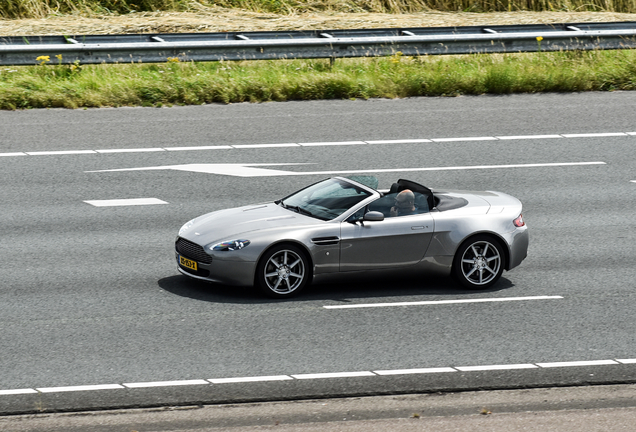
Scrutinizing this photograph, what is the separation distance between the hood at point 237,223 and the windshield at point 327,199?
0.52 feet

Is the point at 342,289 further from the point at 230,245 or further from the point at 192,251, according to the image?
the point at 192,251

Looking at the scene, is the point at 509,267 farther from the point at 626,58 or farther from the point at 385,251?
the point at 626,58

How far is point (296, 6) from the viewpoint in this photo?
25609mm

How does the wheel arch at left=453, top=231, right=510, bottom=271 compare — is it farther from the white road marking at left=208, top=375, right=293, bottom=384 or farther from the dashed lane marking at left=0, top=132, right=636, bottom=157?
the dashed lane marking at left=0, top=132, right=636, bottom=157

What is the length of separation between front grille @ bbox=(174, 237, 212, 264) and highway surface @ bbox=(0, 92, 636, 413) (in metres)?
0.41

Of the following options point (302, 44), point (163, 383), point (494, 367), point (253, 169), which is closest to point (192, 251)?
point (163, 383)

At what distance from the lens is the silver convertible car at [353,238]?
385 inches

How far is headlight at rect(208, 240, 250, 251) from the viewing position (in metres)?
9.71

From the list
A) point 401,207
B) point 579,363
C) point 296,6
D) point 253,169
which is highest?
point 296,6

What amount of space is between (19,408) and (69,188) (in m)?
6.96

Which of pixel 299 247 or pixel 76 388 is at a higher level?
pixel 299 247

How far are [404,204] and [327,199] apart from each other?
89 cm

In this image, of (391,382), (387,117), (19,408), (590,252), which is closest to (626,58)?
(387,117)

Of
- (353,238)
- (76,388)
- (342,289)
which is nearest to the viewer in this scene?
(76,388)
